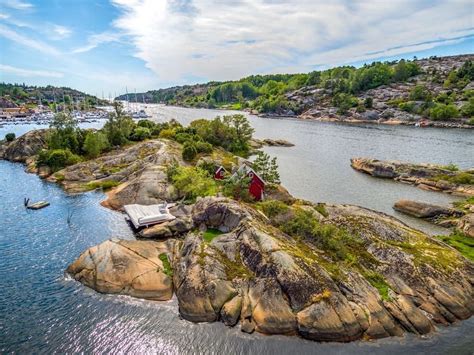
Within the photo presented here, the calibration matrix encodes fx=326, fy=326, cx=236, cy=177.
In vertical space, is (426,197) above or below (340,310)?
below

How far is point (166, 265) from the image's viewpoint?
3058 centimetres

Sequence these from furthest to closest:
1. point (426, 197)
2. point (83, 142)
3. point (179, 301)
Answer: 1. point (83, 142)
2. point (426, 197)
3. point (179, 301)

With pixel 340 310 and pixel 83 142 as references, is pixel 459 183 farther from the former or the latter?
pixel 83 142

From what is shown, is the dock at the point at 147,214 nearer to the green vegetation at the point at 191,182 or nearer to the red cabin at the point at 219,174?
the green vegetation at the point at 191,182

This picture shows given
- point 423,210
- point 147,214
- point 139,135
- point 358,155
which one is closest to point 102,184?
point 147,214

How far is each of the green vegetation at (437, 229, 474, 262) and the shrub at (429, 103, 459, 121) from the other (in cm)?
13634

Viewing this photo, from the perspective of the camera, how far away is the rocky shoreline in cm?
2398

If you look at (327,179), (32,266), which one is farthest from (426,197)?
(32,266)

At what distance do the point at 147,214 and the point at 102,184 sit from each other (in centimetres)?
1978

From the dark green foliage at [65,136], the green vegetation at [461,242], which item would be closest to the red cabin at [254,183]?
the green vegetation at [461,242]

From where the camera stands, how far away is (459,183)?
61781mm

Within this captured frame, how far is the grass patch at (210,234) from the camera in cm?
3141

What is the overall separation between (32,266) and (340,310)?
2878cm

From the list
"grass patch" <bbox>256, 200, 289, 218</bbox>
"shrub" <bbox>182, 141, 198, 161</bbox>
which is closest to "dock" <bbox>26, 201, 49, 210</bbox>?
"shrub" <bbox>182, 141, 198, 161</bbox>
